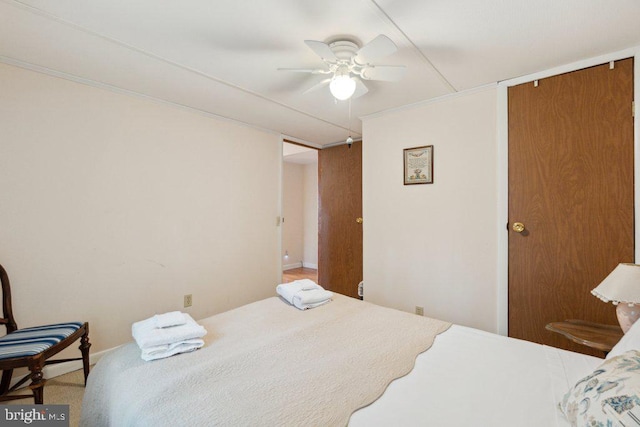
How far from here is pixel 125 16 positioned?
1533 mm

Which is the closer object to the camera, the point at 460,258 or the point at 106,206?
the point at 106,206

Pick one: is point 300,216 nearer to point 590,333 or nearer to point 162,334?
point 162,334

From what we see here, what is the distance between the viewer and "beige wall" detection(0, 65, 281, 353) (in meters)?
2.01

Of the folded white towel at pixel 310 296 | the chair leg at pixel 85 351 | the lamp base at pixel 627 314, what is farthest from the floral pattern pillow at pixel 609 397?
the chair leg at pixel 85 351

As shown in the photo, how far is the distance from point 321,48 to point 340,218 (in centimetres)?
278

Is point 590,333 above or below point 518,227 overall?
below

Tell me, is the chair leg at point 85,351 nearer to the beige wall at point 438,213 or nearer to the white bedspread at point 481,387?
the white bedspread at point 481,387

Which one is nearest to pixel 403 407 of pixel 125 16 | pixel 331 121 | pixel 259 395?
pixel 259 395

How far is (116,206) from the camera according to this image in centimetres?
240

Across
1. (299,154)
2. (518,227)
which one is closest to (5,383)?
(518,227)

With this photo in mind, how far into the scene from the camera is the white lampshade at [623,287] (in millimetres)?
1356

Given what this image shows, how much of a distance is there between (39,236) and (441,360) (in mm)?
2723

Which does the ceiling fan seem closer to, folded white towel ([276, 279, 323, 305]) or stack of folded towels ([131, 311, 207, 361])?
folded white towel ([276, 279, 323, 305])

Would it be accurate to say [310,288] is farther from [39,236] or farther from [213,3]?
[39,236]
